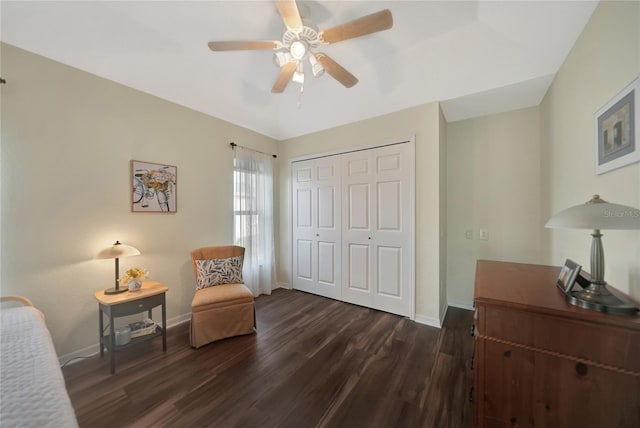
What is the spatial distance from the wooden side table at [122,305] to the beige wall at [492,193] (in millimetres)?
3550

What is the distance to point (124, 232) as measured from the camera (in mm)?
2277

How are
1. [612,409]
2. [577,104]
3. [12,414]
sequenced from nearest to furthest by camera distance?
[12,414] → [612,409] → [577,104]

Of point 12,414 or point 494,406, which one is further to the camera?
point 494,406

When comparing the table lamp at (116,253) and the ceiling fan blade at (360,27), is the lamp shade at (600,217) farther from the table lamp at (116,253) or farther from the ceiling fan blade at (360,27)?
the table lamp at (116,253)

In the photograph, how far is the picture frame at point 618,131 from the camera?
1.03 m

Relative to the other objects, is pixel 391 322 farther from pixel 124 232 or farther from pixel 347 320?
pixel 124 232

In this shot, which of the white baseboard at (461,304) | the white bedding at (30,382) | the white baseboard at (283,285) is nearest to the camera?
the white bedding at (30,382)

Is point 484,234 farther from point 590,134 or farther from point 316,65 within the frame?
point 316,65

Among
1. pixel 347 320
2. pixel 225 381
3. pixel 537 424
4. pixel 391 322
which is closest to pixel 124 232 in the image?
pixel 225 381

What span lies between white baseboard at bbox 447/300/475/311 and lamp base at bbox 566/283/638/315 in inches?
90.5

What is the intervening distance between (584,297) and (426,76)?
7.68 ft

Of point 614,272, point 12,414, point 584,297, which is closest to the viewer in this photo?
point 12,414

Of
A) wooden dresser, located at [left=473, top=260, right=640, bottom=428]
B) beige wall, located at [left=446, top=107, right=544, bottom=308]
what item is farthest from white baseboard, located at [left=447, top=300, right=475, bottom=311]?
wooden dresser, located at [left=473, top=260, right=640, bottom=428]

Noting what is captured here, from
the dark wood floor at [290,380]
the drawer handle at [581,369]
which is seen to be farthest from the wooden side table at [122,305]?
the drawer handle at [581,369]
